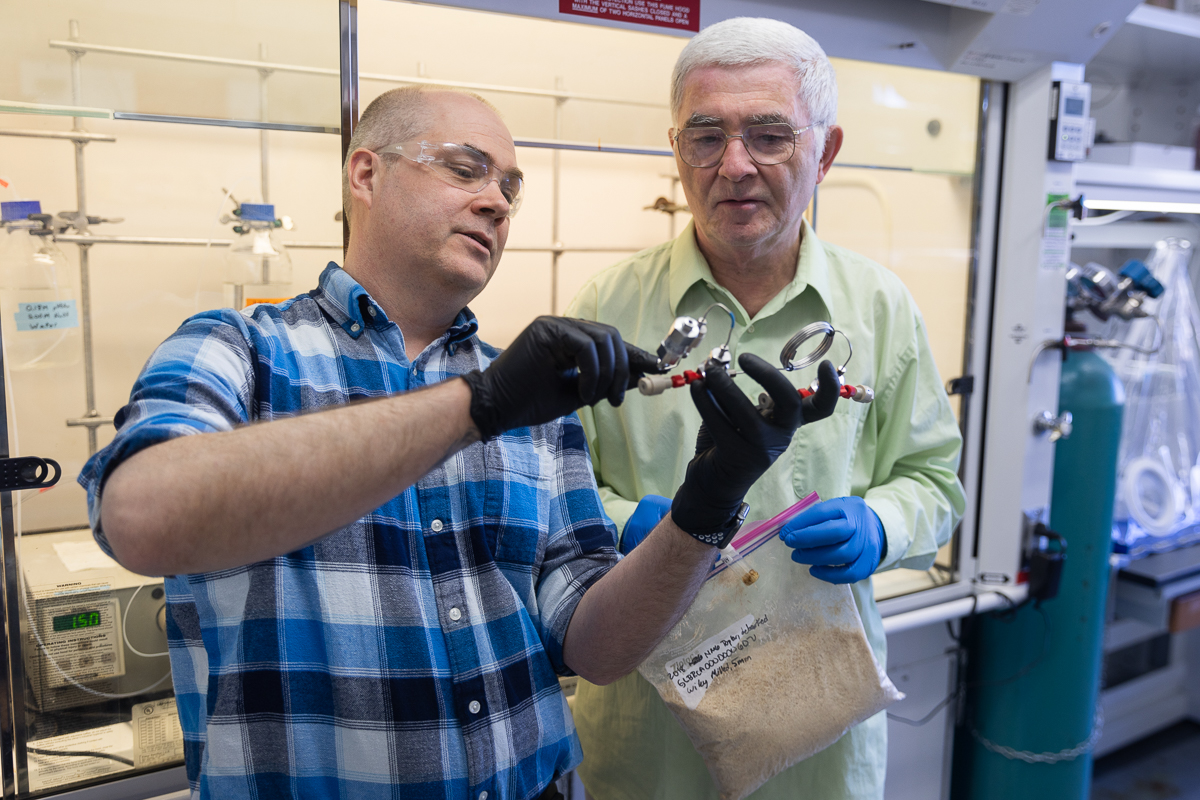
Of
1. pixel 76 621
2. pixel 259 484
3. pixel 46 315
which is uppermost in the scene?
pixel 46 315

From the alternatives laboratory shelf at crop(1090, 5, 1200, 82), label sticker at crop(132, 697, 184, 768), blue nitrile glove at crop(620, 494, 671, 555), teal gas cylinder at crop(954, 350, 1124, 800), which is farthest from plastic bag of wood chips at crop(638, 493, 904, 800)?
laboratory shelf at crop(1090, 5, 1200, 82)

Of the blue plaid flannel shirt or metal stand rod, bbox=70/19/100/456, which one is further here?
metal stand rod, bbox=70/19/100/456

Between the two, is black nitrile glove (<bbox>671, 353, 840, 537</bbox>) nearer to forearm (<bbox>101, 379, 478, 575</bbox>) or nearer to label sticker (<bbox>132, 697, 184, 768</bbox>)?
forearm (<bbox>101, 379, 478, 575</bbox>)

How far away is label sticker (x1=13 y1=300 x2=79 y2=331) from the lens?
140 cm

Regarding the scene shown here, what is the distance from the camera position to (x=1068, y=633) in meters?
2.26

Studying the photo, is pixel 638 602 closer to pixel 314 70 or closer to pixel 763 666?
pixel 763 666

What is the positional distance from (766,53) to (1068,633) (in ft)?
5.93

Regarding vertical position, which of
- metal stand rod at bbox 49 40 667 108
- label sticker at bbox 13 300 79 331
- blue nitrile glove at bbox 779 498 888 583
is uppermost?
metal stand rod at bbox 49 40 667 108

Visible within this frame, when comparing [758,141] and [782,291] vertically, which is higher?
[758,141]

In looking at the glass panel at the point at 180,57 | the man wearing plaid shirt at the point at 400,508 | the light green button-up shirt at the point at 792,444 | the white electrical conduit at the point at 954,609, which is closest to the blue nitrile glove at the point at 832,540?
the light green button-up shirt at the point at 792,444

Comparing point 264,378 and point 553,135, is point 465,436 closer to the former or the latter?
point 264,378

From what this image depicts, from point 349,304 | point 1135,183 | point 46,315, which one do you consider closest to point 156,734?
point 46,315

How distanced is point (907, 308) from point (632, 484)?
587mm

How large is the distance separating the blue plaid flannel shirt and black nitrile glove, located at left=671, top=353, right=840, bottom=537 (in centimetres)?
24
